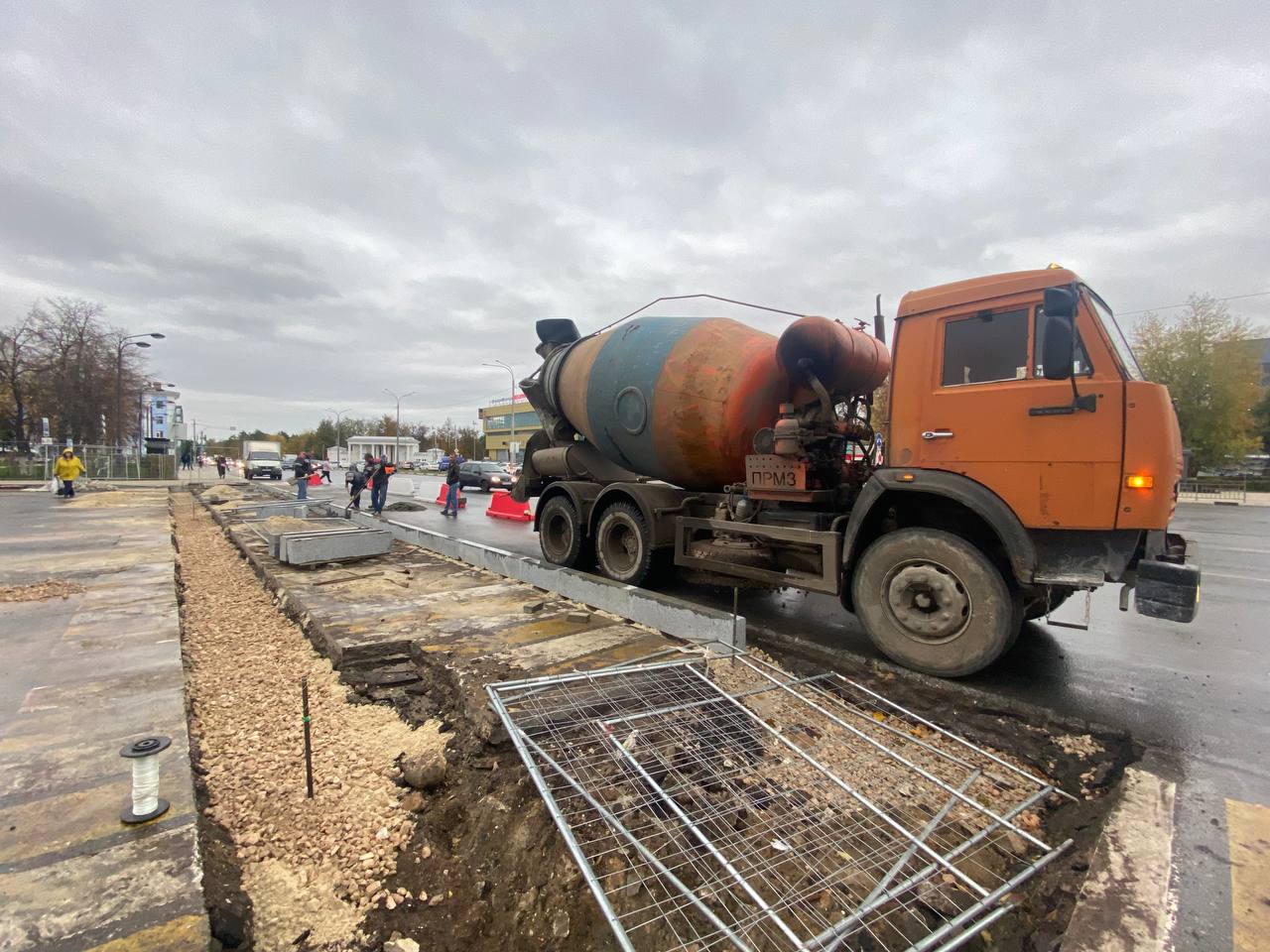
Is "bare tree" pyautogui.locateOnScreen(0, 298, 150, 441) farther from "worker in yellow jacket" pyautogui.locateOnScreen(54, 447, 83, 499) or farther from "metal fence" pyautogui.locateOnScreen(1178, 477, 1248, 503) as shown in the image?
"metal fence" pyautogui.locateOnScreen(1178, 477, 1248, 503)

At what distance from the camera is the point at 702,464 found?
21.9 ft

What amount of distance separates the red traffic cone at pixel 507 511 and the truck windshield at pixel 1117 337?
512 inches

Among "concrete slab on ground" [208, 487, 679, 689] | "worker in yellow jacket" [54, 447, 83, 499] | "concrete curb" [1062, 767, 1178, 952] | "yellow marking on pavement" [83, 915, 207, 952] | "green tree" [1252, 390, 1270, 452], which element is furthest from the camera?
"green tree" [1252, 390, 1270, 452]

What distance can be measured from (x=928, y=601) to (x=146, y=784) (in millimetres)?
4662

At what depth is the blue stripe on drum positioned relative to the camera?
6.96 metres

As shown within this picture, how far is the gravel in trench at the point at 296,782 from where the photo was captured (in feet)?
7.41

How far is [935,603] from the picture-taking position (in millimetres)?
4652

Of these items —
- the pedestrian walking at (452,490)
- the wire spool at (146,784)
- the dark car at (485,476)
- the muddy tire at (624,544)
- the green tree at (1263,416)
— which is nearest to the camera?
the wire spool at (146,784)

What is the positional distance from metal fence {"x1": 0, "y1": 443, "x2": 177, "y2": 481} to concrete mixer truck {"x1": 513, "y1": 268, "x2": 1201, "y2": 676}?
37947 mm

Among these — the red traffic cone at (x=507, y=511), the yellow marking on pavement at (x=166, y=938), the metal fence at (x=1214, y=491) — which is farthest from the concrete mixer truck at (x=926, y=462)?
the metal fence at (x=1214, y=491)

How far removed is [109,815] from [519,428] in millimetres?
88017

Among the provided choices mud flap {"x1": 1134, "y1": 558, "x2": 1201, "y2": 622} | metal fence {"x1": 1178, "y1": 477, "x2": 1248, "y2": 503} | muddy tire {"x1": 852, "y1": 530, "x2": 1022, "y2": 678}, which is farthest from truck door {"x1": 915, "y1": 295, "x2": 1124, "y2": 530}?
metal fence {"x1": 1178, "y1": 477, "x2": 1248, "y2": 503}

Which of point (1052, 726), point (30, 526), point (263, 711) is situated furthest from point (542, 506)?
point (30, 526)

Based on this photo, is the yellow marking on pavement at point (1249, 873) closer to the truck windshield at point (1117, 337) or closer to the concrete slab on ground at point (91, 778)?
the truck windshield at point (1117, 337)
